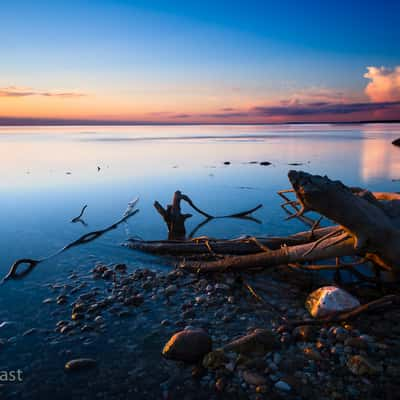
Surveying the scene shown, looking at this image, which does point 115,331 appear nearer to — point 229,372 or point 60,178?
point 229,372

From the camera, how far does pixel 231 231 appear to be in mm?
10250

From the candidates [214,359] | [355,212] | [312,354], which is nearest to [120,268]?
[214,359]

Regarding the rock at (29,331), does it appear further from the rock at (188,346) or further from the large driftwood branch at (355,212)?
the large driftwood branch at (355,212)

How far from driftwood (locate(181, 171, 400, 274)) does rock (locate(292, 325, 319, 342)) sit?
1231 millimetres

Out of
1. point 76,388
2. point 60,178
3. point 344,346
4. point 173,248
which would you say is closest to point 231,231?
point 173,248

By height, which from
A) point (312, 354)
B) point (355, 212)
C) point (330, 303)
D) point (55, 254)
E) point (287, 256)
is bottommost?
point (55, 254)

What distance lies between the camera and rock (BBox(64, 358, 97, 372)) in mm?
4113

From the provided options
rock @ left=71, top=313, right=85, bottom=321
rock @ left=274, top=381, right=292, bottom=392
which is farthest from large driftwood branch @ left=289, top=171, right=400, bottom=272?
rock @ left=71, top=313, right=85, bottom=321

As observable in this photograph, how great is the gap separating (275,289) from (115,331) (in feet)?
9.66

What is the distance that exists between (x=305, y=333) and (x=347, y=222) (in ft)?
5.32

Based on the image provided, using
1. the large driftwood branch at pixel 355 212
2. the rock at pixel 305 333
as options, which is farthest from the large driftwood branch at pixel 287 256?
the rock at pixel 305 333

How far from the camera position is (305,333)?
178 inches

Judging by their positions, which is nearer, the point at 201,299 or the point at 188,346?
the point at 188,346

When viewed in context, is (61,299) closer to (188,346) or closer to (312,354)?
(188,346)
